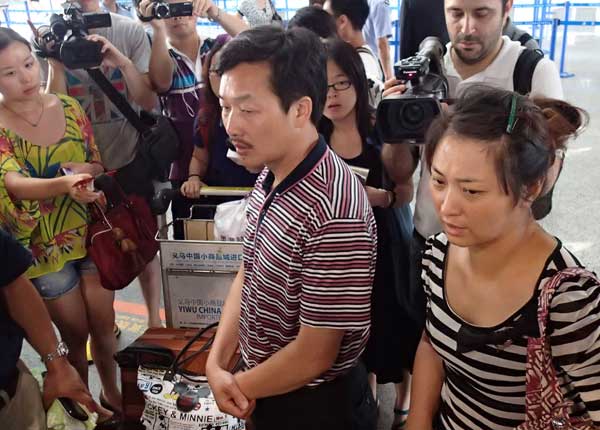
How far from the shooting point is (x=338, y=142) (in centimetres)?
190

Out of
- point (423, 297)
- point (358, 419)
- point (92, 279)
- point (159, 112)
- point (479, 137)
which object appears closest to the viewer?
point (479, 137)

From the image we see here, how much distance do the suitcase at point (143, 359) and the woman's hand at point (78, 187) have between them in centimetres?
50

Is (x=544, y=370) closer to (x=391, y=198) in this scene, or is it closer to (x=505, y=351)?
(x=505, y=351)

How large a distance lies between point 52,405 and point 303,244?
100cm

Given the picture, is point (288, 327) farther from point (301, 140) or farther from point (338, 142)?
point (338, 142)

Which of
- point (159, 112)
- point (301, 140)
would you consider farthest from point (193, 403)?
point (159, 112)

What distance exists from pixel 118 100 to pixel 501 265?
1690 mm

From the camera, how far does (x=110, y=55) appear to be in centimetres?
227

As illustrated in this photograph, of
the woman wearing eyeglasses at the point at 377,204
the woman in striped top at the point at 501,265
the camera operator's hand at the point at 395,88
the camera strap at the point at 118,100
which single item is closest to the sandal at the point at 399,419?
the woman wearing eyeglasses at the point at 377,204

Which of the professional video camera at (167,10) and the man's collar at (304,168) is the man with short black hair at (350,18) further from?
the man's collar at (304,168)

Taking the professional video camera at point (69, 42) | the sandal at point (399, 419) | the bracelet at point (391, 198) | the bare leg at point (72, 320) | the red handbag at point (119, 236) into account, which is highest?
the professional video camera at point (69, 42)

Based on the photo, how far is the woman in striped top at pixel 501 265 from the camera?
957mm

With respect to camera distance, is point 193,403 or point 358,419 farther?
point 193,403

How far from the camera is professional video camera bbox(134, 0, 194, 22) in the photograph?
2234mm
